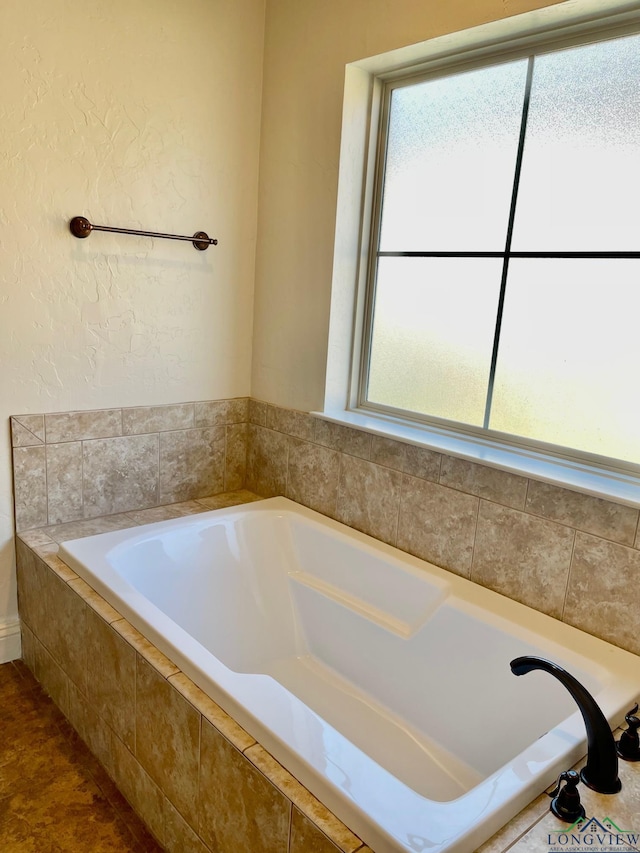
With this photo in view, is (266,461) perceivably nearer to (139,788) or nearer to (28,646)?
(28,646)

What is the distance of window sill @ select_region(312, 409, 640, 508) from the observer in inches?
66.1

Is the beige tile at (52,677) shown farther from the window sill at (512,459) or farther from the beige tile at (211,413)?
the window sill at (512,459)

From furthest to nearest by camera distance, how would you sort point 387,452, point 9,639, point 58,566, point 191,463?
1. point 191,463
2. point 9,639
3. point 387,452
4. point 58,566

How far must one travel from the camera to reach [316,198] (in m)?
2.42

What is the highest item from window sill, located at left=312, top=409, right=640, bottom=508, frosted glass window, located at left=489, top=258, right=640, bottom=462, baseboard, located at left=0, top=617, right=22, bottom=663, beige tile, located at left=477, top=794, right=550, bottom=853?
frosted glass window, located at left=489, top=258, right=640, bottom=462

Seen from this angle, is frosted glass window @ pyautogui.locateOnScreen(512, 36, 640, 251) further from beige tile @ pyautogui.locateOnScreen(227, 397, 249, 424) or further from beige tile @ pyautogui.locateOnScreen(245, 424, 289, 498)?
beige tile @ pyautogui.locateOnScreen(227, 397, 249, 424)

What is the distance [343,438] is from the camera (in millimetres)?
2395

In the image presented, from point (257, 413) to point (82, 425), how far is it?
0.76 metres

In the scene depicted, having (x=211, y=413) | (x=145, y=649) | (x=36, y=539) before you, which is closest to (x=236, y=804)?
(x=145, y=649)

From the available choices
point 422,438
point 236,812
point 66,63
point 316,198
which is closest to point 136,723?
point 236,812

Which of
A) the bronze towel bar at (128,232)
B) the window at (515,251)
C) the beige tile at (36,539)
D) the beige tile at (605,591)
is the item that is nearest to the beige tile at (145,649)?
the beige tile at (36,539)

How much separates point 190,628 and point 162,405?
35.4 inches

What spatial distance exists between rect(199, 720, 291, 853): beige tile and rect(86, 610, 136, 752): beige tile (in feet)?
1.17

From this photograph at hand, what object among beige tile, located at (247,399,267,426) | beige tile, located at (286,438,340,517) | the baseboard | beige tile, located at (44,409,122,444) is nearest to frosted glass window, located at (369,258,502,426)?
beige tile, located at (286,438,340,517)
